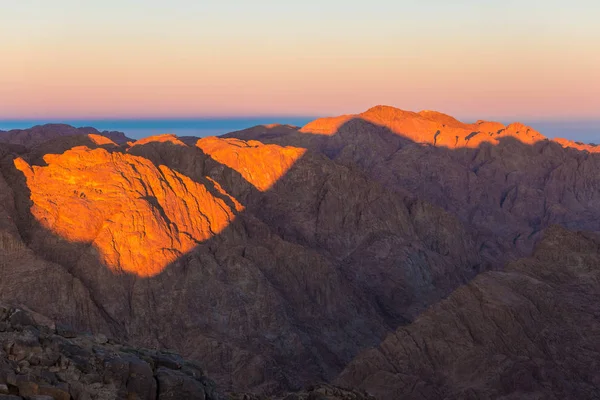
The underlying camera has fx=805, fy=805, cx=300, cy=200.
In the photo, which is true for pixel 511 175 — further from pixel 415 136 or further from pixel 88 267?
pixel 88 267

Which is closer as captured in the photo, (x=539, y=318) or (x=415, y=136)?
(x=539, y=318)

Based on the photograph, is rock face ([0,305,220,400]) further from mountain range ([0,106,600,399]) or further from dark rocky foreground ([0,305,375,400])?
mountain range ([0,106,600,399])

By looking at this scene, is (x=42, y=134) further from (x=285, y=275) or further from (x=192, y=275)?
(x=192, y=275)

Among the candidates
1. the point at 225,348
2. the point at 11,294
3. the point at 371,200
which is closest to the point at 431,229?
the point at 371,200

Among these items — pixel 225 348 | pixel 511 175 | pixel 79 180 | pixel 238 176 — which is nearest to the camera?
A: pixel 225 348

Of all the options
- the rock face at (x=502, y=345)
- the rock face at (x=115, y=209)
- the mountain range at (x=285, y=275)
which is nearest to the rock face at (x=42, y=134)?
the mountain range at (x=285, y=275)

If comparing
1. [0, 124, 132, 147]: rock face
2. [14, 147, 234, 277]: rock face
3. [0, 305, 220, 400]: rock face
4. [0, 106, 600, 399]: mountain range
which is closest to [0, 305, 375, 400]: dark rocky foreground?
[0, 305, 220, 400]: rock face

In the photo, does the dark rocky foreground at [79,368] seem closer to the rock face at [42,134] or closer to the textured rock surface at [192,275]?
the textured rock surface at [192,275]

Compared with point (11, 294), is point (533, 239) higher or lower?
lower

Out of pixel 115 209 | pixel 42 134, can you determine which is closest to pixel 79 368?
pixel 115 209
